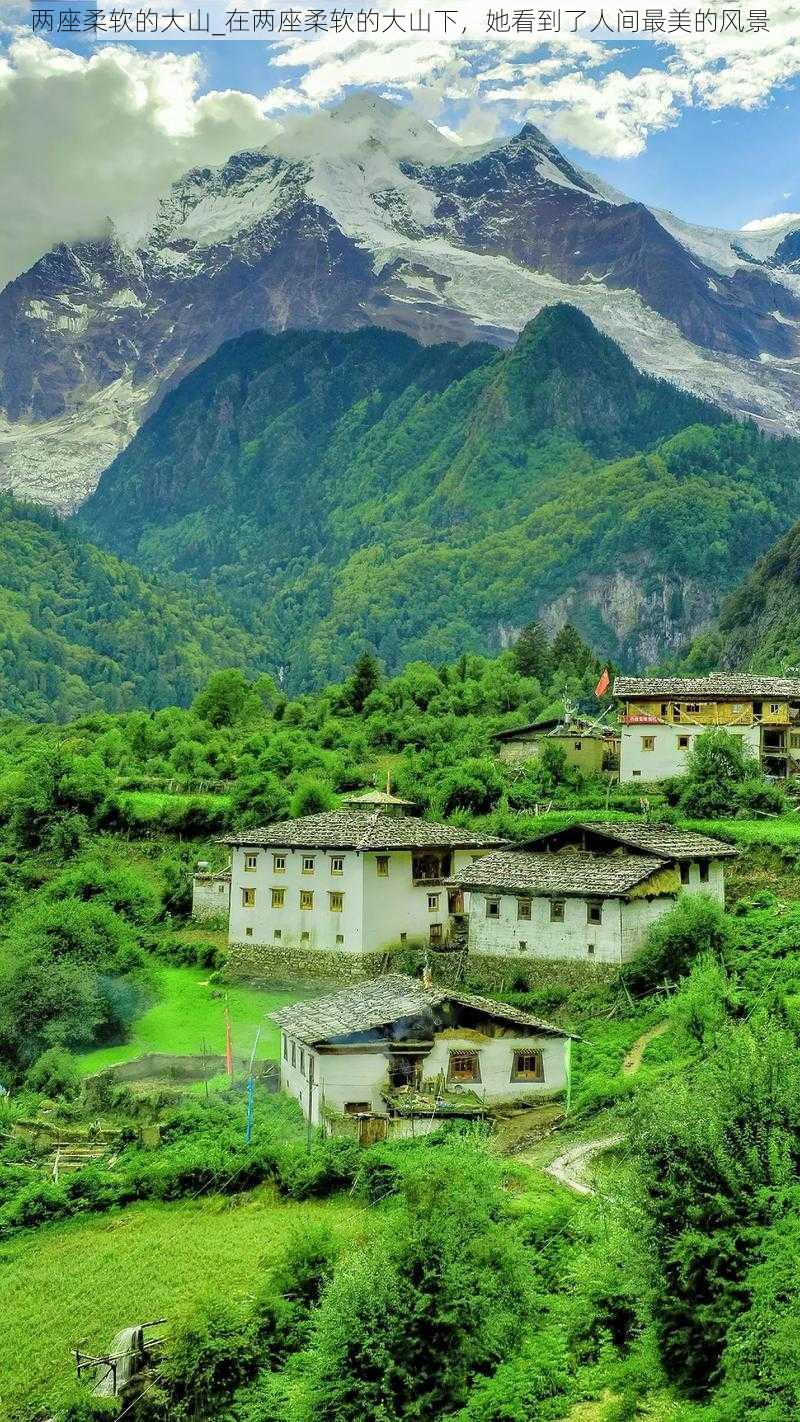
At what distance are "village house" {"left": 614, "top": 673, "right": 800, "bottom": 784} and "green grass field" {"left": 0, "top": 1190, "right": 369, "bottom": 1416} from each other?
36873 millimetres

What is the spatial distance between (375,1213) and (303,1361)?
5861 millimetres

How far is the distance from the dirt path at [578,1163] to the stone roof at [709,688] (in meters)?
36.5

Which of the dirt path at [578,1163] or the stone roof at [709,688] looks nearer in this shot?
the dirt path at [578,1163]

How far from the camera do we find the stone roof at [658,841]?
1943 inches

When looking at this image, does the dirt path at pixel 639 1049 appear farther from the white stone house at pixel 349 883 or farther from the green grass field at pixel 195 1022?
the white stone house at pixel 349 883

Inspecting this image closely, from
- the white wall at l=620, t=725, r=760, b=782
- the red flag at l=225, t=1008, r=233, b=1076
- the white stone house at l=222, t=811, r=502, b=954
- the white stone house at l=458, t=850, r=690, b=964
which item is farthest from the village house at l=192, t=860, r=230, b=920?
the white wall at l=620, t=725, r=760, b=782

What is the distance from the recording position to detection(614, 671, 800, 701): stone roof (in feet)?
230

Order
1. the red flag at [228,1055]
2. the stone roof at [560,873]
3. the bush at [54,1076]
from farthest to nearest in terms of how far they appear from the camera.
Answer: the stone roof at [560,873]
the bush at [54,1076]
the red flag at [228,1055]

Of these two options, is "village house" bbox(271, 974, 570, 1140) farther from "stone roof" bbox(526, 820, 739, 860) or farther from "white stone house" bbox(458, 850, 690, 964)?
"stone roof" bbox(526, 820, 739, 860)

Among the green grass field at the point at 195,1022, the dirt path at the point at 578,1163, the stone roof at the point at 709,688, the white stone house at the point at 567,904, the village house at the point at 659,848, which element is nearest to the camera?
the dirt path at the point at 578,1163

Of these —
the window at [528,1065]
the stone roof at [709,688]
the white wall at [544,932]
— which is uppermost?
the stone roof at [709,688]

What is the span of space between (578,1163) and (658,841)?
17.1 meters

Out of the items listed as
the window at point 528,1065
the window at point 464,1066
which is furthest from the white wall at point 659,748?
the window at point 464,1066

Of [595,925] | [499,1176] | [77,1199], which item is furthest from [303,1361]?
[595,925]
